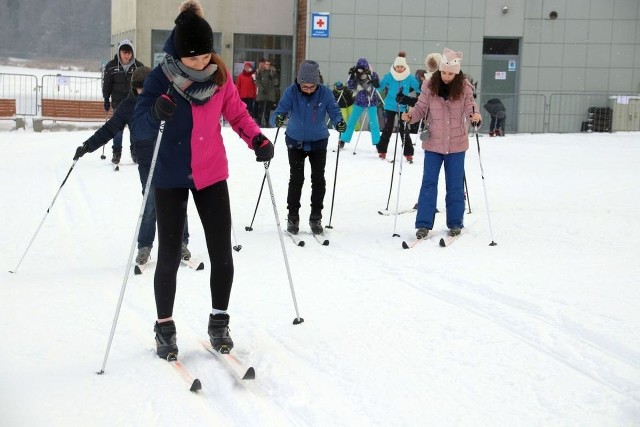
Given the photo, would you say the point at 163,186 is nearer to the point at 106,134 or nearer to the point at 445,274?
the point at 106,134

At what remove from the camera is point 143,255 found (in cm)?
739

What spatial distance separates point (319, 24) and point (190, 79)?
19.8m

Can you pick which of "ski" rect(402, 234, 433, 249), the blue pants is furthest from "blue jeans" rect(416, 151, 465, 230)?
the blue pants

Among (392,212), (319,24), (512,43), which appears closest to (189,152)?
(392,212)

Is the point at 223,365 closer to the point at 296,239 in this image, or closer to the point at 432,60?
the point at 296,239

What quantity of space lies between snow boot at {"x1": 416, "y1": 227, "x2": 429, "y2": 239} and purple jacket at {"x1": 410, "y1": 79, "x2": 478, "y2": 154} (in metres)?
0.75

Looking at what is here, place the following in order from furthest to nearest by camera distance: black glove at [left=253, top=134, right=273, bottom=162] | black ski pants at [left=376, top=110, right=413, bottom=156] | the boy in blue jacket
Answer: black ski pants at [left=376, top=110, right=413, bottom=156], the boy in blue jacket, black glove at [left=253, top=134, right=273, bottom=162]

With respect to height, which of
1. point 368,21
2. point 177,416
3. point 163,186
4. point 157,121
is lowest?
point 177,416

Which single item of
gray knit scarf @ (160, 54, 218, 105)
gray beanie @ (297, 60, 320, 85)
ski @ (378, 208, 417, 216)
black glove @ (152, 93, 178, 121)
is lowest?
ski @ (378, 208, 417, 216)

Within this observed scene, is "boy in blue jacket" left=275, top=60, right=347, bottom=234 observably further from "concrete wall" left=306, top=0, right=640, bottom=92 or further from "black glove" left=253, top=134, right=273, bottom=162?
"concrete wall" left=306, top=0, right=640, bottom=92

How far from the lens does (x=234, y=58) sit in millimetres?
26266

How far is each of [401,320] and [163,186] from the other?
6.22 feet

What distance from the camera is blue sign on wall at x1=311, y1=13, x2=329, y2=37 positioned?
23.9 meters

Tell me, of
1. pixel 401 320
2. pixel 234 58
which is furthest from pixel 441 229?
pixel 234 58
